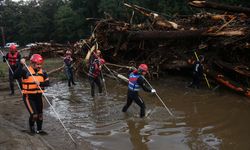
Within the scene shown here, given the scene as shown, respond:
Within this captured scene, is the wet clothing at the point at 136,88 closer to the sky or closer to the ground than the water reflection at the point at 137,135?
closer to the sky

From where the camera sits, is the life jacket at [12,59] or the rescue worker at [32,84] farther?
the life jacket at [12,59]

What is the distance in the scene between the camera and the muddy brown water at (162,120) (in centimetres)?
870

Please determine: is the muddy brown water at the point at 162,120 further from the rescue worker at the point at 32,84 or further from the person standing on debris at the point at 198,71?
the rescue worker at the point at 32,84

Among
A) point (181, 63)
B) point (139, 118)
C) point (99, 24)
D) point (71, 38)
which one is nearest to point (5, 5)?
point (71, 38)

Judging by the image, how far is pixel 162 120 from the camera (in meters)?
10.7

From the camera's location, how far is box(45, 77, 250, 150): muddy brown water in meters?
8.70

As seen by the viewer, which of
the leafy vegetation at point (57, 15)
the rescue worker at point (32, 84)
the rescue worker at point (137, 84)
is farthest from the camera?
the leafy vegetation at point (57, 15)

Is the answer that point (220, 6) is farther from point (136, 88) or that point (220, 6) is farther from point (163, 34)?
point (136, 88)

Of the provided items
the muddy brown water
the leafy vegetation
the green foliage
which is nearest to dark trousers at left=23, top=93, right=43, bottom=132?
the muddy brown water

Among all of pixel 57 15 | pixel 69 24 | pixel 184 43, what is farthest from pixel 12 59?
pixel 57 15

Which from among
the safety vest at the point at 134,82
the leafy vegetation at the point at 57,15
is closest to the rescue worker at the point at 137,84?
the safety vest at the point at 134,82

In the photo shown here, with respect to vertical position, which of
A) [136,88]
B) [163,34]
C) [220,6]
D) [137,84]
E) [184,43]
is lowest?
[136,88]

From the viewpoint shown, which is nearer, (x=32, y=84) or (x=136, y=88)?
(x=32, y=84)

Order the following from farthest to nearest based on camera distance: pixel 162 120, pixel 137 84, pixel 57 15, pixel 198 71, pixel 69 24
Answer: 1. pixel 57 15
2. pixel 69 24
3. pixel 198 71
4. pixel 137 84
5. pixel 162 120
